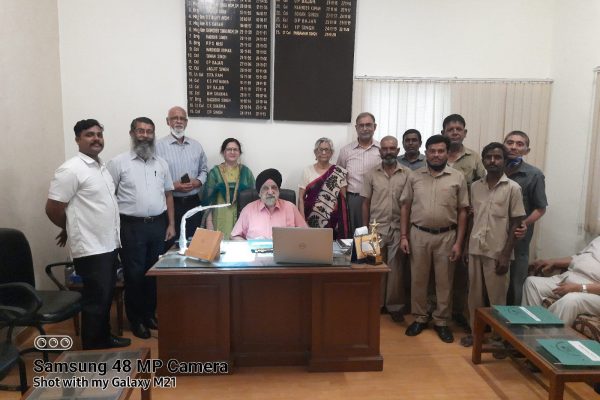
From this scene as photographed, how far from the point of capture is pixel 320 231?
239 cm

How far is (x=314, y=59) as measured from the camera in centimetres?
408

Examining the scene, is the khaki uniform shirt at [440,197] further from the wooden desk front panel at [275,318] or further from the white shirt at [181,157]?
the white shirt at [181,157]

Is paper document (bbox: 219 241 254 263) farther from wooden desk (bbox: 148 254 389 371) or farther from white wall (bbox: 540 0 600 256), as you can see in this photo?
white wall (bbox: 540 0 600 256)

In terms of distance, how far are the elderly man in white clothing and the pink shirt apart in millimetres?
1807

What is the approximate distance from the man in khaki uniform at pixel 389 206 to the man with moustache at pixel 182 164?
5.04 feet

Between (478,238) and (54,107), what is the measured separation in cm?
390

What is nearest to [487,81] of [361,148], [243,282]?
[361,148]

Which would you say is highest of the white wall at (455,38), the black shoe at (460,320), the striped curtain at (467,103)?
the white wall at (455,38)

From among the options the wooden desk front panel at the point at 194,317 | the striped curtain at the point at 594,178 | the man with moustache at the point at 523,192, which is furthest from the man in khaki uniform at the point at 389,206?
the striped curtain at the point at 594,178

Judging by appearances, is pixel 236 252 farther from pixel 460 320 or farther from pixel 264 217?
pixel 460 320

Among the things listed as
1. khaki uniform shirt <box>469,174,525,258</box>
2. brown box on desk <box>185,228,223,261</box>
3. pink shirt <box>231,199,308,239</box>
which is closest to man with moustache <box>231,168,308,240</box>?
pink shirt <box>231,199,308,239</box>

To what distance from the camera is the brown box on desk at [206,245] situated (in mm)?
2484

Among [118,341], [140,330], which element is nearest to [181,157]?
[140,330]

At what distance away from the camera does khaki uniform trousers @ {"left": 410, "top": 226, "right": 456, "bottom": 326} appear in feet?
10.3
